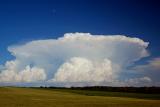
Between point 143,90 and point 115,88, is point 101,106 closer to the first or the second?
point 143,90

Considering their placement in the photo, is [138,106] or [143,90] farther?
[143,90]

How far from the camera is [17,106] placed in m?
41.8

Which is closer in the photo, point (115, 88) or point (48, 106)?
point (48, 106)

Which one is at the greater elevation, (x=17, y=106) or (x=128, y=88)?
(x=128, y=88)

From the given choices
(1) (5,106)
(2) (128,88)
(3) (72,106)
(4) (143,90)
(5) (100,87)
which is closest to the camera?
(1) (5,106)

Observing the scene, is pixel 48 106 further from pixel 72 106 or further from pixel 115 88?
pixel 115 88

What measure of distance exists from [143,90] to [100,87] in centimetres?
2869

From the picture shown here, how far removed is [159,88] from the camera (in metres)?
128

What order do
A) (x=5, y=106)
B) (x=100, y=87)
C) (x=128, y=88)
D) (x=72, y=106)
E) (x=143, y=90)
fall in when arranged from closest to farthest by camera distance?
1. (x=5, y=106)
2. (x=72, y=106)
3. (x=143, y=90)
4. (x=128, y=88)
5. (x=100, y=87)

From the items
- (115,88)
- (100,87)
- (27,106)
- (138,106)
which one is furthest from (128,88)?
(27,106)

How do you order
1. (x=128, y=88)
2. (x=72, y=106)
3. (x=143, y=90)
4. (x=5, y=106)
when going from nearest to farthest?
(x=5, y=106)
(x=72, y=106)
(x=143, y=90)
(x=128, y=88)

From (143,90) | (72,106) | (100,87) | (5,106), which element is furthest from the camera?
(100,87)

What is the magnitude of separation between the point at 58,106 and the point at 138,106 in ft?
41.8

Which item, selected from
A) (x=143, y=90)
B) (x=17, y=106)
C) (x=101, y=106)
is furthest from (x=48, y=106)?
(x=143, y=90)
